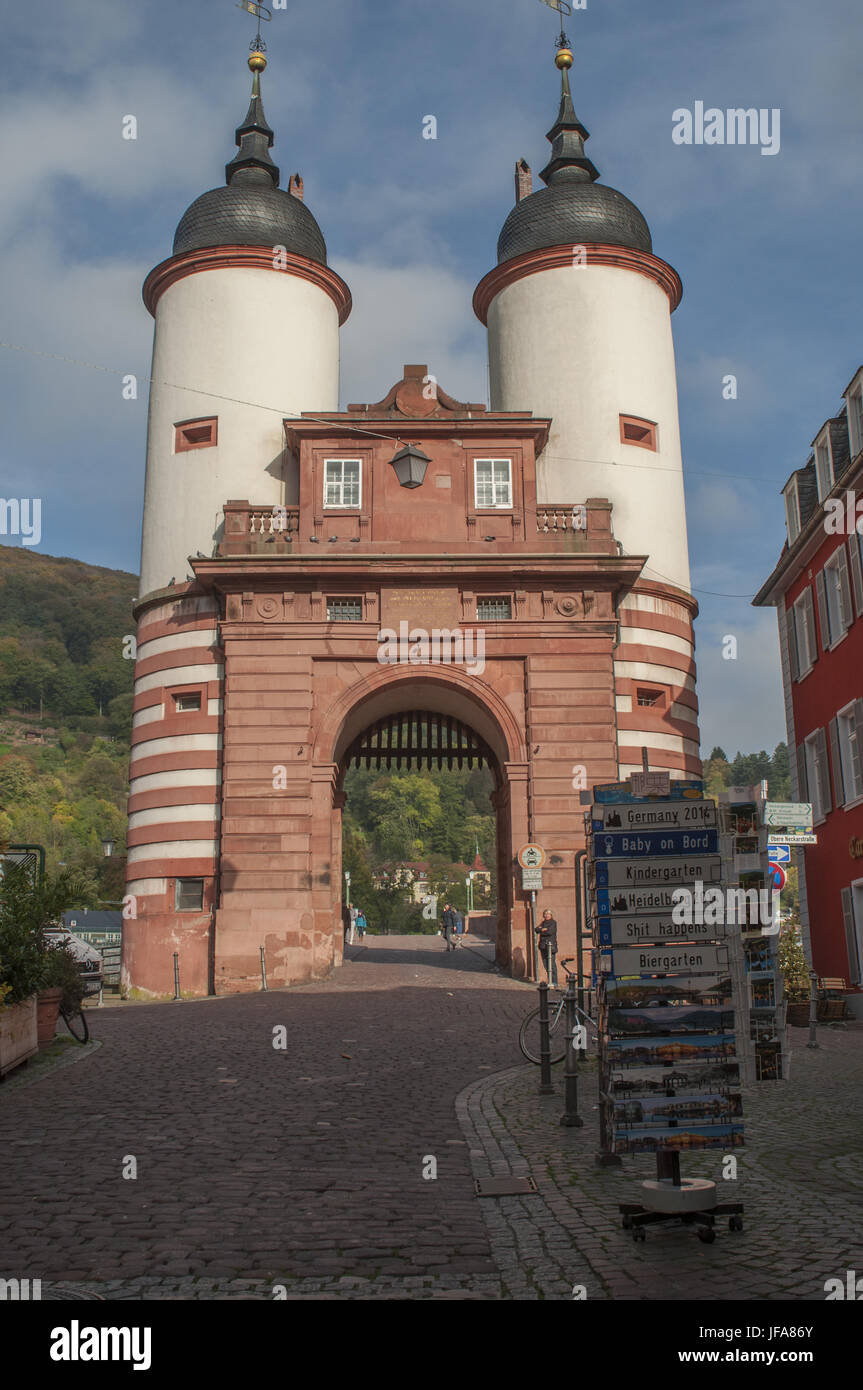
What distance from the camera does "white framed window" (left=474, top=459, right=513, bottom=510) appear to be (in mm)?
29641

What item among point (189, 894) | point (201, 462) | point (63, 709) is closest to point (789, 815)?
point (189, 894)

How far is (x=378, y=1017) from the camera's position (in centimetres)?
1945

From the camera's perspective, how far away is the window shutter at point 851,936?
23.5 m

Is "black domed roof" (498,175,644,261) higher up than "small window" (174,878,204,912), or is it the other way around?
"black domed roof" (498,175,644,261)

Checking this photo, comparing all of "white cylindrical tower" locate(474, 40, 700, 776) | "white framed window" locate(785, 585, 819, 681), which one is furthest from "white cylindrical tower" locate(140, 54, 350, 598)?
"white framed window" locate(785, 585, 819, 681)

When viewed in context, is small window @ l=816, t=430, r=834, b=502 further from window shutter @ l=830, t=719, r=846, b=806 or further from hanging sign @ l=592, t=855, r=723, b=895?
hanging sign @ l=592, t=855, r=723, b=895

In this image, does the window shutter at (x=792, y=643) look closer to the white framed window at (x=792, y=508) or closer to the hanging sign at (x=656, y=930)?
the white framed window at (x=792, y=508)

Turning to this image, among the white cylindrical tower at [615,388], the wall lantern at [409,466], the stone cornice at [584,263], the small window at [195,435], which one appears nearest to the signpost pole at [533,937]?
the white cylindrical tower at [615,388]

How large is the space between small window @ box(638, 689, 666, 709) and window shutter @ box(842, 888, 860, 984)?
776 centimetres

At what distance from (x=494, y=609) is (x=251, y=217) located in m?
13.5

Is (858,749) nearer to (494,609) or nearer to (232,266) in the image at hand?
(494,609)

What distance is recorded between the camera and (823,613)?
25.7 meters

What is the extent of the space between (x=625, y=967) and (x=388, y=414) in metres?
23.8
